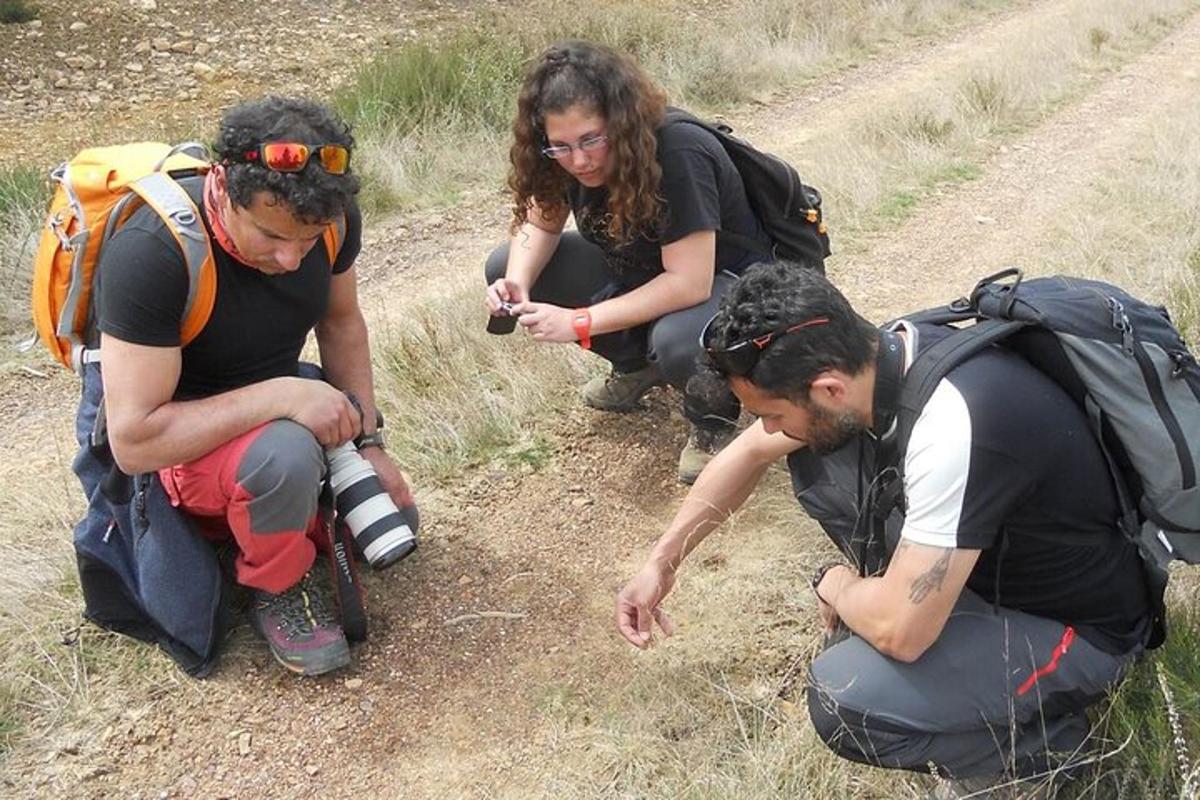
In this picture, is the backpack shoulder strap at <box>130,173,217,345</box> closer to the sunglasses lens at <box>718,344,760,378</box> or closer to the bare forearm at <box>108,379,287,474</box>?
the bare forearm at <box>108,379,287,474</box>

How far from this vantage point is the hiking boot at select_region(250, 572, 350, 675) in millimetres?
2658

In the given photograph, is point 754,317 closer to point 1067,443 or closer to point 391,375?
point 1067,443

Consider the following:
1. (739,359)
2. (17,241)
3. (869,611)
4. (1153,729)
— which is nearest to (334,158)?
(739,359)

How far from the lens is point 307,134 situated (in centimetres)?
230

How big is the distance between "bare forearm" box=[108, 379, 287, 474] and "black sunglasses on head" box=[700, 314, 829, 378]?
3.51 ft

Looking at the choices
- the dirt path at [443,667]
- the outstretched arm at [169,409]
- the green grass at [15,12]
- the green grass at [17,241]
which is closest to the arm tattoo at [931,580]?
Result: the dirt path at [443,667]

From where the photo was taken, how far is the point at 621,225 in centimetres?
307

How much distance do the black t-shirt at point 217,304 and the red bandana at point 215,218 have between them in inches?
0.6

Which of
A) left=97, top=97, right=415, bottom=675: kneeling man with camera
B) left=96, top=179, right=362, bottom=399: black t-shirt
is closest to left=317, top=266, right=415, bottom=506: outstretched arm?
left=97, top=97, right=415, bottom=675: kneeling man with camera

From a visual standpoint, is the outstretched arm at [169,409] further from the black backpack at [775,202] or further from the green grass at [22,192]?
the green grass at [22,192]

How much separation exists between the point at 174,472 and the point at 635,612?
109 cm

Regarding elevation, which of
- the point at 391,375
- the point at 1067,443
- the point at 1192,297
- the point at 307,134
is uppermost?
the point at 307,134

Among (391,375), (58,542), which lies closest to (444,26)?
(391,375)

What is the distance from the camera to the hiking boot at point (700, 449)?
3.38 meters
